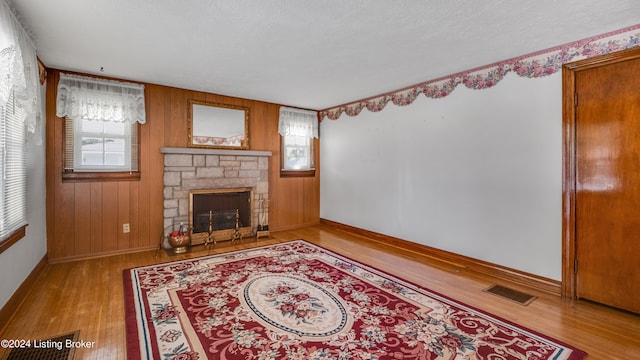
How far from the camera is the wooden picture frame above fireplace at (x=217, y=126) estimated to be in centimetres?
452

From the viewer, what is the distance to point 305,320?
7.50 feet

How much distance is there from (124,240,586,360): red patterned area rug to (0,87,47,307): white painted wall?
849 mm

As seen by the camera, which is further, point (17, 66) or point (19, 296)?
point (19, 296)

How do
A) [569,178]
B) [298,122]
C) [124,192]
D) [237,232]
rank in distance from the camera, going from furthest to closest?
[298,122], [237,232], [124,192], [569,178]

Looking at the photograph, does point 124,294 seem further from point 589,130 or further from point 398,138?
point 589,130

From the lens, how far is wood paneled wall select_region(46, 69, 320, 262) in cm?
358

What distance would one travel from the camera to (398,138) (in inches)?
173

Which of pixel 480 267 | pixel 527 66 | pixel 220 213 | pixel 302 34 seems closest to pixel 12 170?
pixel 220 213

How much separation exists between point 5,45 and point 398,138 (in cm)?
412

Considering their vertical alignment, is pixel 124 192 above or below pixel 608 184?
below

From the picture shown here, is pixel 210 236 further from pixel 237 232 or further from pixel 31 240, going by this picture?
pixel 31 240

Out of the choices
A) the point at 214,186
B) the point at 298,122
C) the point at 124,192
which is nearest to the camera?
the point at 124,192

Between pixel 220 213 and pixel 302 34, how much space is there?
3194 mm

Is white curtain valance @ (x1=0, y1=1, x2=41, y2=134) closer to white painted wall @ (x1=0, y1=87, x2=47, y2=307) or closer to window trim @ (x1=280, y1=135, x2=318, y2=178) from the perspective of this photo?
white painted wall @ (x1=0, y1=87, x2=47, y2=307)
